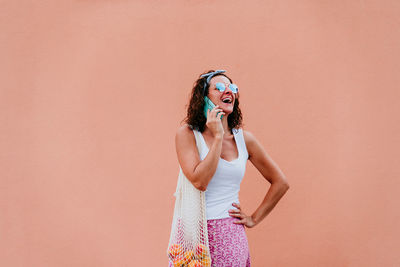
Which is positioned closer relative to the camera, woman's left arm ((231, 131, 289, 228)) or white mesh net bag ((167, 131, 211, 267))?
white mesh net bag ((167, 131, 211, 267))

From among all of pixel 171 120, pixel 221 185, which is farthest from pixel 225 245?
pixel 171 120

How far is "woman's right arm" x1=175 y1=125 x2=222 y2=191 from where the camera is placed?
1.70m

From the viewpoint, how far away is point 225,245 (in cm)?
179

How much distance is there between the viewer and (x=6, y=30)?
282cm

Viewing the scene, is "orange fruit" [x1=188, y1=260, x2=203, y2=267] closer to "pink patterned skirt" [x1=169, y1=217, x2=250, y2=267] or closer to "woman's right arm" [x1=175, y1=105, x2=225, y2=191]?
"pink patterned skirt" [x1=169, y1=217, x2=250, y2=267]

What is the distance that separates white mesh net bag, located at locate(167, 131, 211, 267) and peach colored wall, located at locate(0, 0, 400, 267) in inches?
38.1

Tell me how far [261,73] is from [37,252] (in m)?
2.09

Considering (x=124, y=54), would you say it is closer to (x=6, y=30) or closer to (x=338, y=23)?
(x=6, y=30)

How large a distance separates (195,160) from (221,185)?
0.19 metres

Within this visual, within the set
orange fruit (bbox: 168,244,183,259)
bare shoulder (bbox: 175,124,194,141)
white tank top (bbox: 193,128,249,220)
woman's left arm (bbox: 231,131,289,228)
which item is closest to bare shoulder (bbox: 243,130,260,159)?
woman's left arm (bbox: 231,131,289,228)

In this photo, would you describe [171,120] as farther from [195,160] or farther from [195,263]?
[195,263]

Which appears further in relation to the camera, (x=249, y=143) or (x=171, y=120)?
(x=171, y=120)

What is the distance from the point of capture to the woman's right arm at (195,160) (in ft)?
5.58

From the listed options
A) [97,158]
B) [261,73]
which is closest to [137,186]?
[97,158]
